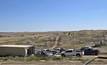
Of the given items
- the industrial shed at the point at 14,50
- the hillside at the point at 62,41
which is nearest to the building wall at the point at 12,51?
the industrial shed at the point at 14,50

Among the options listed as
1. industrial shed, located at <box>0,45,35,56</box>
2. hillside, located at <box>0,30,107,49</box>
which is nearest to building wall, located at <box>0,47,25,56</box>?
industrial shed, located at <box>0,45,35,56</box>

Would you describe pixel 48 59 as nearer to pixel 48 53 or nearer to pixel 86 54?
pixel 48 53

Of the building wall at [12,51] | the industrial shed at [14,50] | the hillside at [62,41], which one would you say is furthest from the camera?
the hillside at [62,41]

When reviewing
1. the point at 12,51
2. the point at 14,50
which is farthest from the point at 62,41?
the point at 14,50

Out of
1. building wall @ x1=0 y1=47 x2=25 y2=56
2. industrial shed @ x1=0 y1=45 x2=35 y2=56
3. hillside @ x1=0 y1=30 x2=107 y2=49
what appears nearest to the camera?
industrial shed @ x1=0 y1=45 x2=35 y2=56

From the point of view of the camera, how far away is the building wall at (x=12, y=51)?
5177cm

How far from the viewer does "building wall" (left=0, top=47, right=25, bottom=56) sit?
51772mm

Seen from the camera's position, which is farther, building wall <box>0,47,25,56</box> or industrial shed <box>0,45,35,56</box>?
building wall <box>0,47,25,56</box>

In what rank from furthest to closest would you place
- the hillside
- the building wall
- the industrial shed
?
the hillside < the building wall < the industrial shed

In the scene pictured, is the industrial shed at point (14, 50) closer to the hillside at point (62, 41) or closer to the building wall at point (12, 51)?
the building wall at point (12, 51)

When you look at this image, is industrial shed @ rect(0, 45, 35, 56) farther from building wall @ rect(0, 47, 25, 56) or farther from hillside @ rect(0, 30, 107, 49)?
hillside @ rect(0, 30, 107, 49)

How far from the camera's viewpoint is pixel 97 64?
1510 inches

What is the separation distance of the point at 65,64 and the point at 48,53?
16.9m

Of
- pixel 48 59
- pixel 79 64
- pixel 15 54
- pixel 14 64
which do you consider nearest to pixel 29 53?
pixel 15 54
